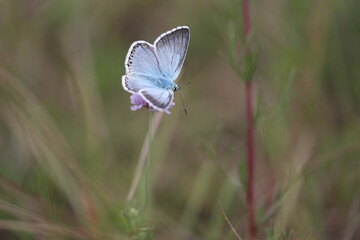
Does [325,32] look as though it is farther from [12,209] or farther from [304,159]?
[12,209]

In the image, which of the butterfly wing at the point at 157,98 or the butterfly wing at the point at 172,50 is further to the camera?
the butterfly wing at the point at 172,50

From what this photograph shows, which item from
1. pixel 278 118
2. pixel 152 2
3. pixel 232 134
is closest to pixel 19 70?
pixel 152 2

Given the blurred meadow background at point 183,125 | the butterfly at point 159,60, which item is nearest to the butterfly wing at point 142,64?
the butterfly at point 159,60

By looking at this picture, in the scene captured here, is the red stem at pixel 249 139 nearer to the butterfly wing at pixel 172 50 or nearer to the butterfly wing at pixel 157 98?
the butterfly wing at pixel 172 50

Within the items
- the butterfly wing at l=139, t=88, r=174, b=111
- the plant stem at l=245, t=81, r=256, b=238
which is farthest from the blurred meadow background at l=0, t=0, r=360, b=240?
the butterfly wing at l=139, t=88, r=174, b=111

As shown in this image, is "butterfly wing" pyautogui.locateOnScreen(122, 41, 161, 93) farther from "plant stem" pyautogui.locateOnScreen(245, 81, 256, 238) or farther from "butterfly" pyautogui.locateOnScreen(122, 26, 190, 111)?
"plant stem" pyautogui.locateOnScreen(245, 81, 256, 238)

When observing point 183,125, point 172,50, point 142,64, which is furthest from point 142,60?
point 183,125
